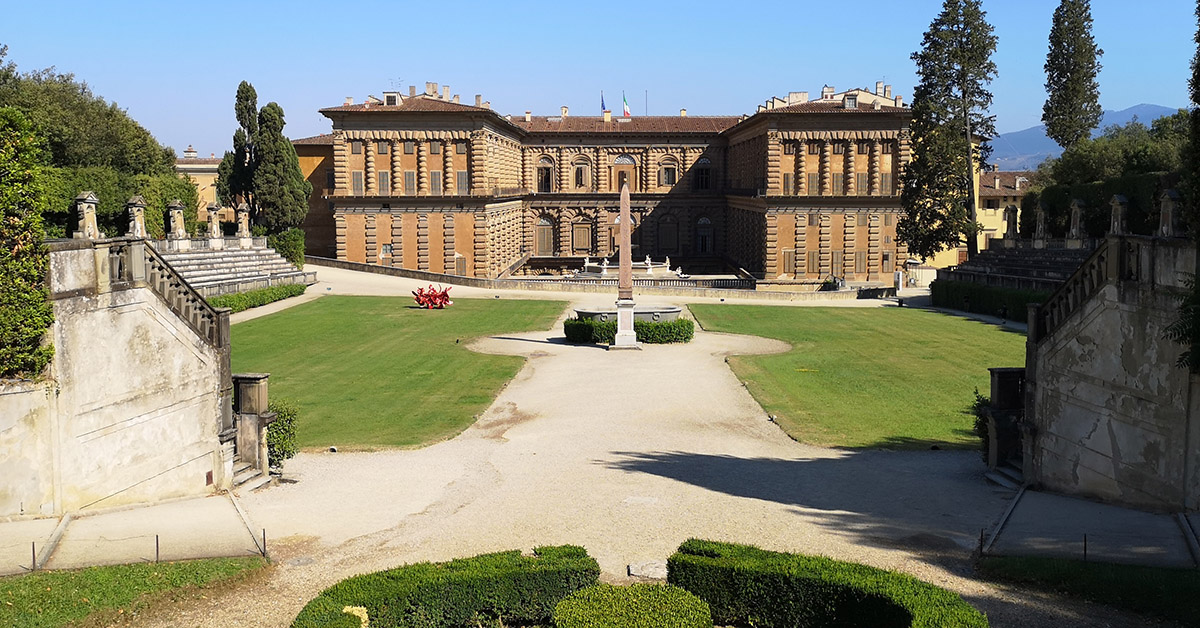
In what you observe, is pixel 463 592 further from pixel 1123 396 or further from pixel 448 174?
pixel 448 174

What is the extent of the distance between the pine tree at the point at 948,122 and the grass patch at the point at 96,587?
5660 cm

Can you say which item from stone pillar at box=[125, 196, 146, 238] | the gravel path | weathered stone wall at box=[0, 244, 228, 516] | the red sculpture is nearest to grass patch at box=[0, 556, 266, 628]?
the gravel path

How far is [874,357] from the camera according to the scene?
37219 millimetres

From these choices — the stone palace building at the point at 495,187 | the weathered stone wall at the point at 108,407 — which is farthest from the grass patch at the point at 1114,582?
the stone palace building at the point at 495,187

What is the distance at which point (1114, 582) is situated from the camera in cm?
1227

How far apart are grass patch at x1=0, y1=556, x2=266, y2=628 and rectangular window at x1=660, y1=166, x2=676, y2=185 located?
85.8 m

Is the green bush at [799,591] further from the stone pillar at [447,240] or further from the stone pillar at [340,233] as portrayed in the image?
the stone pillar at [340,233]

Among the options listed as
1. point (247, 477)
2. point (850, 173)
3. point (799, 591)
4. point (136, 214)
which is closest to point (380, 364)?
point (247, 477)

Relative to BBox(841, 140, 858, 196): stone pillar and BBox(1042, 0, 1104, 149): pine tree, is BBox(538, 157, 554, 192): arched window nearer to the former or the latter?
BBox(841, 140, 858, 196): stone pillar

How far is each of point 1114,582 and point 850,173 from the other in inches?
2635

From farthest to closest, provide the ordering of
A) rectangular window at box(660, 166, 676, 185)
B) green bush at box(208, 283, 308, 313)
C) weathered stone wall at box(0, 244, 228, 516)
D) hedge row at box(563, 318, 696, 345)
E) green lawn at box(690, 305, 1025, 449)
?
rectangular window at box(660, 166, 676, 185), green bush at box(208, 283, 308, 313), hedge row at box(563, 318, 696, 345), green lawn at box(690, 305, 1025, 449), weathered stone wall at box(0, 244, 228, 516)

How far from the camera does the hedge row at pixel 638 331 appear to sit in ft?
132

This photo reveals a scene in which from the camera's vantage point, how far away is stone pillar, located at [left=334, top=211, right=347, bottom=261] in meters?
75.4

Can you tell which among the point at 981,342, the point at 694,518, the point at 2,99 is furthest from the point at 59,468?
the point at 2,99
